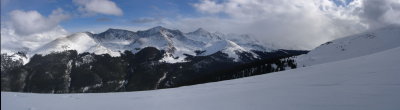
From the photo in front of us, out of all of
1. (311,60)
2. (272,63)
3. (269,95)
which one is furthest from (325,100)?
(311,60)

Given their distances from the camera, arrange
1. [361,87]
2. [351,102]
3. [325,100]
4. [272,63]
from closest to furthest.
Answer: [351,102] < [325,100] < [361,87] < [272,63]

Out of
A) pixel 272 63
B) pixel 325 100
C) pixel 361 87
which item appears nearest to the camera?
pixel 325 100

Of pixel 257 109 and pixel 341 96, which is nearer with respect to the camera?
pixel 257 109

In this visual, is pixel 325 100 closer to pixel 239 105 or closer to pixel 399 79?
pixel 239 105

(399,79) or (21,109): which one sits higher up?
(399,79)

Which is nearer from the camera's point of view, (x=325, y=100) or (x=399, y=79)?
(x=325, y=100)

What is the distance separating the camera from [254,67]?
191 metres

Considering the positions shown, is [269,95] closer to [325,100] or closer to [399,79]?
[325,100]

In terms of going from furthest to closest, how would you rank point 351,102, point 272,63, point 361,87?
1. point 272,63
2. point 361,87
3. point 351,102

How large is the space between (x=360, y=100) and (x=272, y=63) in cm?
17748

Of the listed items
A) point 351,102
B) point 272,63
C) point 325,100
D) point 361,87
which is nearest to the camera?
point 351,102

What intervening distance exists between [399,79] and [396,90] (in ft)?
6.47

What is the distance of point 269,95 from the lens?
9.85 metres

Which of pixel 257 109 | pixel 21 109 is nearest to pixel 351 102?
pixel 257 109
